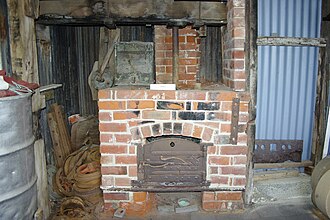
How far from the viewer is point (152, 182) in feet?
10.0

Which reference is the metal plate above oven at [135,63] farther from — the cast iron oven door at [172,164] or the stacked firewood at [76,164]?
the cast iron oven door at [172,164]

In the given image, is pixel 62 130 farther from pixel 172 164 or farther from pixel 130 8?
pixel 130 8

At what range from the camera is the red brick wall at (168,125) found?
2918 millimetres

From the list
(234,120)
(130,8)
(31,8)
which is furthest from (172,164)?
(31,8)

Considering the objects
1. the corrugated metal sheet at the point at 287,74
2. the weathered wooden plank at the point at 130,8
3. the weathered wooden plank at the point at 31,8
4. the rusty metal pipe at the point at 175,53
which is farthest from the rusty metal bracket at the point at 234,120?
the weathered wooden plank at the point at 31,8

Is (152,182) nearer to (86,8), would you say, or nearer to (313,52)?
(86,8)

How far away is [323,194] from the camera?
8.91 ft

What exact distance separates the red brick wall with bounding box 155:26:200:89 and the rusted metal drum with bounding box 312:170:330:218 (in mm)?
1627

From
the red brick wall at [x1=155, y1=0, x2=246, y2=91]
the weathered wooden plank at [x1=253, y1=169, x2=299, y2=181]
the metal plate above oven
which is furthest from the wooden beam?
the metal plate above oven

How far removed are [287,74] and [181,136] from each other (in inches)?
56.5

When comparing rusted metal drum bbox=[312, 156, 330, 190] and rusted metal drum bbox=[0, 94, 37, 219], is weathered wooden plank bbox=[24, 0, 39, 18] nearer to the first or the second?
rusted metal drum bbox=[0, 94, 37, 219]

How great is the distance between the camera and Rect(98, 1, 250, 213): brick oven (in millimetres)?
2916

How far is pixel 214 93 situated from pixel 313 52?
1.43 m

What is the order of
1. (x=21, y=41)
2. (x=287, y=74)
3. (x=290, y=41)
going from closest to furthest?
(x=21, y=41) → (x=290, y=41) → (x=287, y=74)
